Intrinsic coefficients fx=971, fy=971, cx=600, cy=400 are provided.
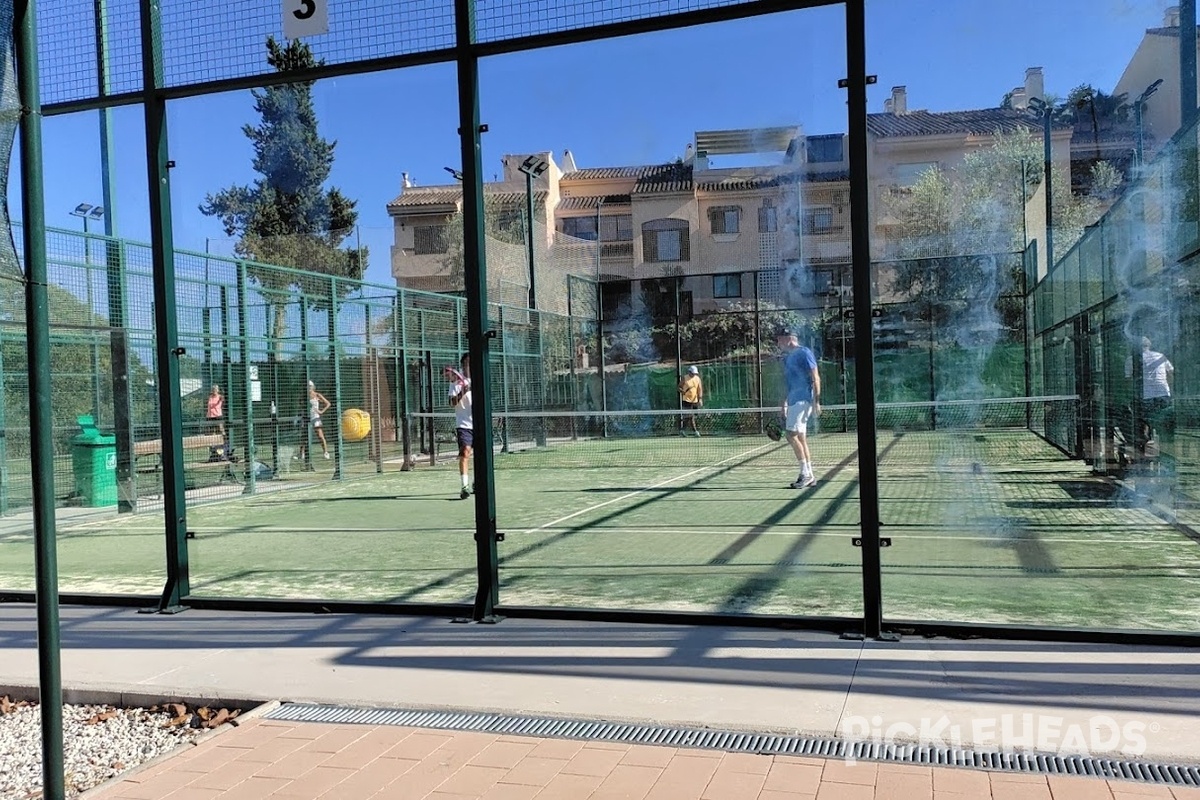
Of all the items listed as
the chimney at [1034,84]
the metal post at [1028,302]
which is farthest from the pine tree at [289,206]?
the metal post at [1028,302]

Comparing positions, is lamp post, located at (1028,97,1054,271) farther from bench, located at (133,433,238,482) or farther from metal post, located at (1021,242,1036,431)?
bench, located at (133,433,238,482)

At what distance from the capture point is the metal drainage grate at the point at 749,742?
10.1 feet

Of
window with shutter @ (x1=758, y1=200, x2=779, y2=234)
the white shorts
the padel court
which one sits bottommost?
the padel court

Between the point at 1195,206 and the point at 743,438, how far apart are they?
325 centimetres

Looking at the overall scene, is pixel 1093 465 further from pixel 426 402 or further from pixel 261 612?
pixel 426 402

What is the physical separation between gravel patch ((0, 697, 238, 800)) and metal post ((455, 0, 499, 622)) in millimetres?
1597

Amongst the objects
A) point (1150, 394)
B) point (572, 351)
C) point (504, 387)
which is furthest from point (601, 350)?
point (1150, 394)

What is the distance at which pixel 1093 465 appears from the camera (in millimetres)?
7281

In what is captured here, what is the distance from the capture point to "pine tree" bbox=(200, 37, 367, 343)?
6.20 m

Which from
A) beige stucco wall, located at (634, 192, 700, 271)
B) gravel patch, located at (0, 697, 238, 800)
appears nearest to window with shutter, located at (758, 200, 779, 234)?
beige stucco wall, located at (634, 192, 700, 271)

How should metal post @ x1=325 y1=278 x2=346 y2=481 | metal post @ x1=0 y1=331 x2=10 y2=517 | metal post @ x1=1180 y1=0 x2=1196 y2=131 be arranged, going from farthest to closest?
metal post @ x1=325 y1=278 x2=346 y2=481 < metal post @ x1=0 y1=331 x2=10 y2=517 < metal post @ x1=1180 y1=0 x2=1196 y2=131

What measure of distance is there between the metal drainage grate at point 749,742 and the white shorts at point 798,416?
260cm

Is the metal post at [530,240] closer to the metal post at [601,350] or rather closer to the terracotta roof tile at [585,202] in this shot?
the terracotta roof tile at [585,202]

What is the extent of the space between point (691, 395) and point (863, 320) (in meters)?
2.48
